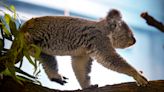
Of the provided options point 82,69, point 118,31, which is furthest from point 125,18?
point 82,69

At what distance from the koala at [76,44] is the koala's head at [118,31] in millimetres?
37

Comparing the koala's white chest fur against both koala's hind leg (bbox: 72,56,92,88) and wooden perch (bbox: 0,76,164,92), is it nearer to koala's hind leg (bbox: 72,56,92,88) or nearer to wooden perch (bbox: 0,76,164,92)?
koala's hind leg (bbox: 72,56,92,88)

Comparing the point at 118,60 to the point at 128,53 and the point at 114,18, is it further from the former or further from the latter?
the point at 128,53

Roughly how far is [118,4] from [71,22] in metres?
1.69

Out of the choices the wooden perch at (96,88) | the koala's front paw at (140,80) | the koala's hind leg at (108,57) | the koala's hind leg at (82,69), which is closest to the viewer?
the wooden perch at (96,88)

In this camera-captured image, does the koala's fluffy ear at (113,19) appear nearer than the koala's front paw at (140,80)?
No

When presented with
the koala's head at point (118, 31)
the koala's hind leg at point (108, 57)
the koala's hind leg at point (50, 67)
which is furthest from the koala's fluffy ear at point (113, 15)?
the koala's hind leg at point (50, 67)

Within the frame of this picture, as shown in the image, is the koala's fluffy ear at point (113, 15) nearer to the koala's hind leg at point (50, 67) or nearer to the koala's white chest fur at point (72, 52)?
the koala's white chest fur at point (72, 52)

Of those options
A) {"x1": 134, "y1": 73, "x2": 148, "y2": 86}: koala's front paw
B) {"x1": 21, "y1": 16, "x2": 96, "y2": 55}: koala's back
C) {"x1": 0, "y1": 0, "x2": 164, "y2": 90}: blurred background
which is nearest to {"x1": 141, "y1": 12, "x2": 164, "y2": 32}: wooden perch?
{"x1": 134, "y1": 73, "x2": 148, "y2": 86}: koala's front paw

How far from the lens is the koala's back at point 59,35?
173 cm

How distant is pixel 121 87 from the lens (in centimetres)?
135

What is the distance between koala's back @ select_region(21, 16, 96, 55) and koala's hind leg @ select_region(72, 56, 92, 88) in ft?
0.35

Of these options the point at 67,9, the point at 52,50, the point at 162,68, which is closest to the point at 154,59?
the point at 162,68

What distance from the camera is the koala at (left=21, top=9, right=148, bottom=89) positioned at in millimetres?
1718
